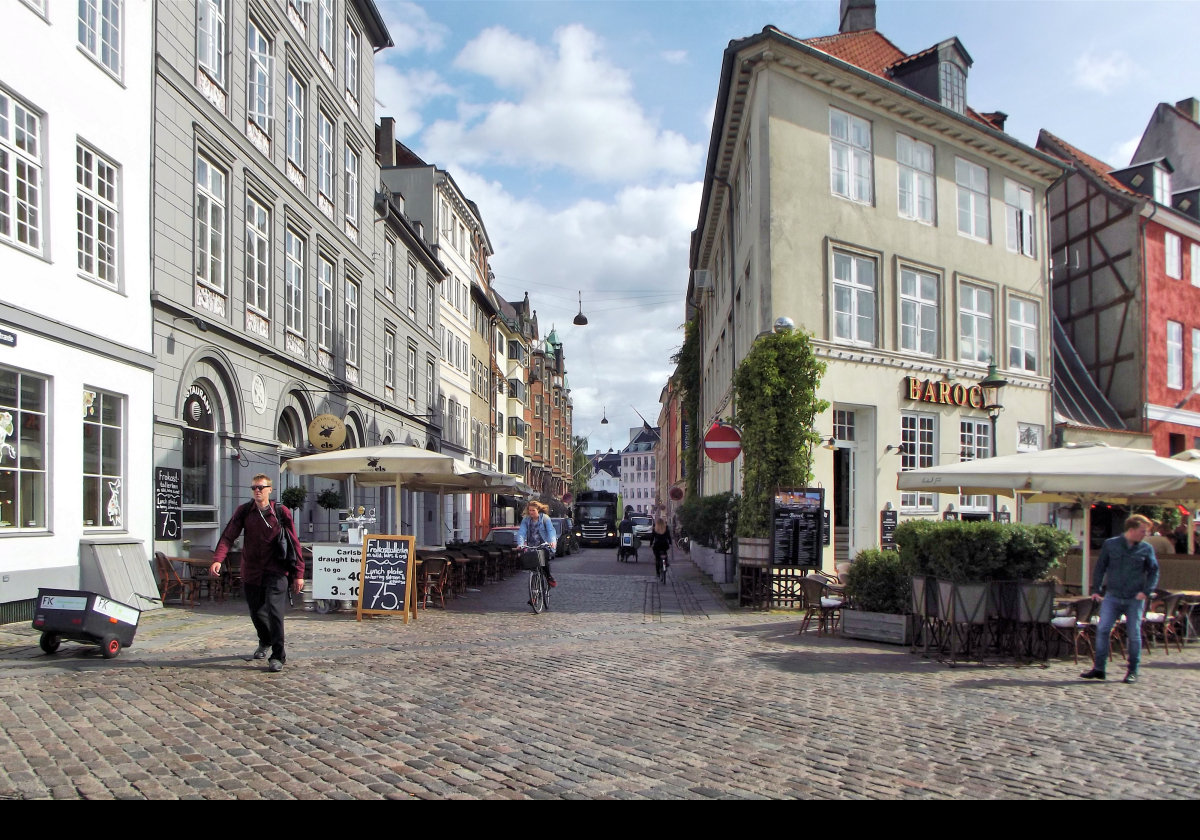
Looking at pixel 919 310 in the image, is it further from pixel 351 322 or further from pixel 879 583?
pixel 351 322

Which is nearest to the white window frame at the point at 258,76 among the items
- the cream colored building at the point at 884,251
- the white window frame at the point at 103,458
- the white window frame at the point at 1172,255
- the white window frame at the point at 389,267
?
the white window frame at the point at 103,458

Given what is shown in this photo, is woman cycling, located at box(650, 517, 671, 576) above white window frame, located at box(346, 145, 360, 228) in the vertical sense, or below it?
below

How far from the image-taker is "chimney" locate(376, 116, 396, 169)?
4181 centimetres

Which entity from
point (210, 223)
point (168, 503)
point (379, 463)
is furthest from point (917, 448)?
point (210, 223)

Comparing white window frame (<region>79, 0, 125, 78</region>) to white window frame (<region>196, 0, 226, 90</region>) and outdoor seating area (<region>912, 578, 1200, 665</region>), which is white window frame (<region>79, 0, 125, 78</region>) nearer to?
white window frame (<region>196, 0, 226, 90</region>)

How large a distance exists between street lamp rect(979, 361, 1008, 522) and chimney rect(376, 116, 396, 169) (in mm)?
28054

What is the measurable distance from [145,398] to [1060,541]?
1324 centimetres

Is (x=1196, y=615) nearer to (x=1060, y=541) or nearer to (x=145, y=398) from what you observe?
(x=1060, y=541)

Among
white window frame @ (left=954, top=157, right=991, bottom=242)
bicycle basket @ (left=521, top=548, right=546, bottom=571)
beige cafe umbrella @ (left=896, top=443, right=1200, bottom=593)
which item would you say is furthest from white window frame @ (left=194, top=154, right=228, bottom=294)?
white window frame @ (left=954, top=157, right=991, bottom=242)

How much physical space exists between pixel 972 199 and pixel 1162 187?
1377cm

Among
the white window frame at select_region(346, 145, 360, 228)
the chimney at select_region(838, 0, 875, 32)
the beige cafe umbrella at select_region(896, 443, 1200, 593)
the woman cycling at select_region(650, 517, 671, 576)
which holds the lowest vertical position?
the woman cycling at select_region(650, 517, 671, 576)

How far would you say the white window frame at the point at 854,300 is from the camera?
65.4 ft

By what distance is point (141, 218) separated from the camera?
622 inches

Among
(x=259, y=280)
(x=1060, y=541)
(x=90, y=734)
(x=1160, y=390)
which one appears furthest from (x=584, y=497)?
(x=90, y=734)
